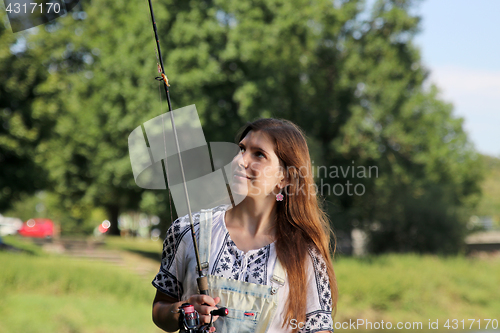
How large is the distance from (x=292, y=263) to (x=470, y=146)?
27.4 metres

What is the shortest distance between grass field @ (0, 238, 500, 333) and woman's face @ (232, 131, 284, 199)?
359 inches

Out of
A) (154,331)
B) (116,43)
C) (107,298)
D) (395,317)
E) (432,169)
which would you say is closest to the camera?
(154,331)

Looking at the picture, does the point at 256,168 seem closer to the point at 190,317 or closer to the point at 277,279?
the point at 277,279

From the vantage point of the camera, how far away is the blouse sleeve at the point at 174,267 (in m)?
1.87

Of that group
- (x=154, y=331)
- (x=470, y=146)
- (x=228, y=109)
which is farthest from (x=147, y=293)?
(x=470, y=146)

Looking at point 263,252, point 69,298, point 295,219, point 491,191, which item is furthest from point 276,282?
point 491,191

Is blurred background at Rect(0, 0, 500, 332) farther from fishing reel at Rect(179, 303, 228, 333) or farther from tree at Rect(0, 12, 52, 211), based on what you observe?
fishing reel at Rect(179, 303, 228, 333)

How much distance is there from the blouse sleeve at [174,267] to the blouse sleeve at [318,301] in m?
0.48

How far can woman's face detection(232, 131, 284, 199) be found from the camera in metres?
1.95

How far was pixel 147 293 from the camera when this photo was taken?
1269 centimetres

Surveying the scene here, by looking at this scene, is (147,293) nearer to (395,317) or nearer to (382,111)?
(395,317)

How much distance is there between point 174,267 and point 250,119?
13883mm

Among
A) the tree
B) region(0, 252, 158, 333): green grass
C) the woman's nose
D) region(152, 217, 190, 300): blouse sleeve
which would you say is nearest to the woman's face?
the woman's nose

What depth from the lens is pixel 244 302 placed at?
71.2 inches
